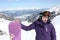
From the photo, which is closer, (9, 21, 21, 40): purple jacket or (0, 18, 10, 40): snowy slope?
(9, 21, 21, 40): purple jacket

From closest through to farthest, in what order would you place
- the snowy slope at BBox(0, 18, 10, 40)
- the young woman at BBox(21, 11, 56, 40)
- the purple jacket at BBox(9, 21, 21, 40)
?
the young woman at BBox(21, 11, 56, 40) < the purple jacket at BBox(9, 21, 21, 40) < the snowy slope at BBox(0, 18, 10, 40)

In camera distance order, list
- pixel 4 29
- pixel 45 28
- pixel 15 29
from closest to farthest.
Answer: pixel 45 28 → pixel 15 29 → pixel 4 29

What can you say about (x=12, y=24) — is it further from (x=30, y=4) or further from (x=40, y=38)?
(x=30, y=4)

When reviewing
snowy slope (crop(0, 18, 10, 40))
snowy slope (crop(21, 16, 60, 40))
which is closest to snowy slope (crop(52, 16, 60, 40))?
snowy slope (crop(21, 16, 60, 40))

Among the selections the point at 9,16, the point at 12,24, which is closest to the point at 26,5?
the point at 9,16

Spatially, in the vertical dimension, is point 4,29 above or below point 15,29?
below

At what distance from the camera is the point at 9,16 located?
12.2ft

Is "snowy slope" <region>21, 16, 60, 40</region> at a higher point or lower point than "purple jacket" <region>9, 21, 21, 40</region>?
lower

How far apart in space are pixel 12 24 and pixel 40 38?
1.42 ft

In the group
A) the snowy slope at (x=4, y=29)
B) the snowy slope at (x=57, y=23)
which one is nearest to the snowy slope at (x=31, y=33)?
the snowy slope at (x=57, y=23)

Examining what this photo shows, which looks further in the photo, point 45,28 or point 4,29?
point 4,29

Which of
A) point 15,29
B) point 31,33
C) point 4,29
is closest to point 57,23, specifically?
point 31,33

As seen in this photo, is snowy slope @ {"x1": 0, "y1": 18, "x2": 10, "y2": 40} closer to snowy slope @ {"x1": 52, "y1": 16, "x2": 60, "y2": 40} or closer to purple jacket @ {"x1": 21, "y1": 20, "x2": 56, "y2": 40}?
snowy slope @ {"x1": 52, "y1": 16, "x2": 60, "y2": 40}

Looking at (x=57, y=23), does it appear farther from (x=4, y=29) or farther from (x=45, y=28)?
(x=45, y=28)
